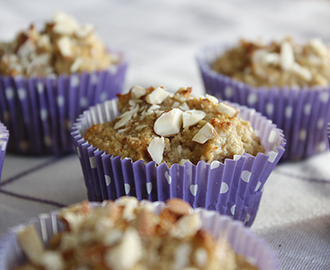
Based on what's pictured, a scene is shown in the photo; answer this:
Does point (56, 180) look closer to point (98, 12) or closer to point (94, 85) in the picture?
point (94, 85)

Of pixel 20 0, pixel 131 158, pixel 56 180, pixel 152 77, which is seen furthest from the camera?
pixel 20 0

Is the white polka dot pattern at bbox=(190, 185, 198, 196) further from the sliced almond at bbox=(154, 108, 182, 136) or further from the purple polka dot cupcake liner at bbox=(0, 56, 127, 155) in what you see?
the purple polka dot cupcake liner at bbox=(0, 56, 127, 155)

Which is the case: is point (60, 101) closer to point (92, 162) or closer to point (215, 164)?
point (92, 162)

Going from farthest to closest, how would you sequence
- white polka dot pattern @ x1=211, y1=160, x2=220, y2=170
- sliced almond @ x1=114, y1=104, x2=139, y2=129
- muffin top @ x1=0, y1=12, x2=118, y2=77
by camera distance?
muffin top @ x1=0, y1=12, x2=118, y2=77 → sliced almond @ x1=114, y1=104, x2=139, y2=129 → white polka dot pattern @ x1=211, y1=160, x2=220, y2=170

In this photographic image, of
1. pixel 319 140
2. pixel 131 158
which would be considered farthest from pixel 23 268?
pixel 319 140

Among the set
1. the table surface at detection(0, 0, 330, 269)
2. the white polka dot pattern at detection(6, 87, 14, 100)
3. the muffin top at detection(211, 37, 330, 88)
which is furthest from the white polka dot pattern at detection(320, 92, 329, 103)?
the white polka dot pattern at detection(6, 87, 14, 100)

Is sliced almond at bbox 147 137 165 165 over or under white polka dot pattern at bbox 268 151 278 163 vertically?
over

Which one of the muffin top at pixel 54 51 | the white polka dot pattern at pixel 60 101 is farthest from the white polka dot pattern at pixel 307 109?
the white polka dot pattern at pixel 60 101

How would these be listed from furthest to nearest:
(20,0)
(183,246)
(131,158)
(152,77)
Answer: (20,0), (152,77), (131,158), (183,246)
